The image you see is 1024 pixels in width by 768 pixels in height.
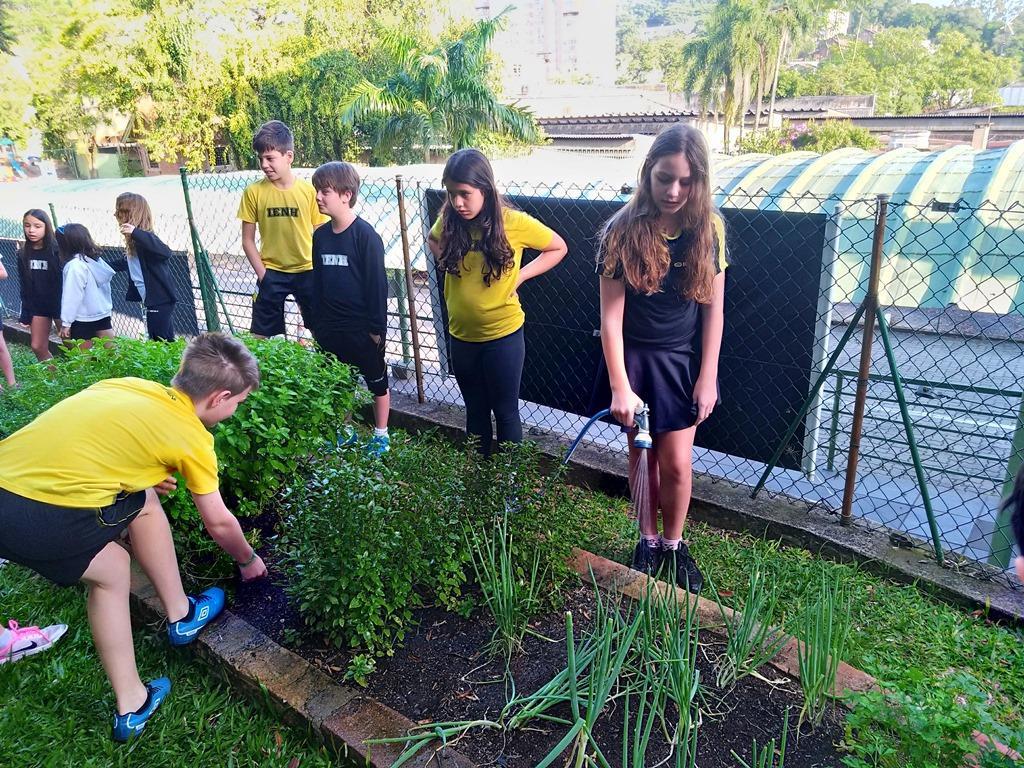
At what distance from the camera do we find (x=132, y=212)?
16.1 ft

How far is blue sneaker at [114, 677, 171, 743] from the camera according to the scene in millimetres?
2061

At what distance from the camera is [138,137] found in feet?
85.8

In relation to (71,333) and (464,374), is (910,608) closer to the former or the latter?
(464,374)

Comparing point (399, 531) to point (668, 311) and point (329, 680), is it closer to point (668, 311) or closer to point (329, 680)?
point (329, 680)

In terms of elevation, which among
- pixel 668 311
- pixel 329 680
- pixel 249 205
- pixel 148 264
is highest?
pixel 249 205

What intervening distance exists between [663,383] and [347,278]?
1796 mm

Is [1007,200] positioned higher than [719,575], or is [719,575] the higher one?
[1007,200]

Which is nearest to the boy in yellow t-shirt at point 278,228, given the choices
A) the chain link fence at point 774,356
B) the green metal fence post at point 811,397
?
the chain link fence at point 774,356

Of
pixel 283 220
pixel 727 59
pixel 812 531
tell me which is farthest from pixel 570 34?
pixel 812 531

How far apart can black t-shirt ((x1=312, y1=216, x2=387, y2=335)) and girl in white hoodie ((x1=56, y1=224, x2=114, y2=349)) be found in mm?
2414

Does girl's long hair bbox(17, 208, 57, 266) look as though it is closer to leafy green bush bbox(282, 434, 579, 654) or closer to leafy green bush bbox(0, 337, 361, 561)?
leafy green bush bbox(0, 337, 361, 561)

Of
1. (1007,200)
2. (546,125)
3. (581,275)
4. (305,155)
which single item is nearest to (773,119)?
(546,125)

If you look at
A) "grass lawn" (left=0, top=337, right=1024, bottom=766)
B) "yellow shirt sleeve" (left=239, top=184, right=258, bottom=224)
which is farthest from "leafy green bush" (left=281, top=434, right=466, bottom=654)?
"yellow shirt sleeve" (left=239, top=184, right=258, bottom=224)

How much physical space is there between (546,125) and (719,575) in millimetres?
35705
